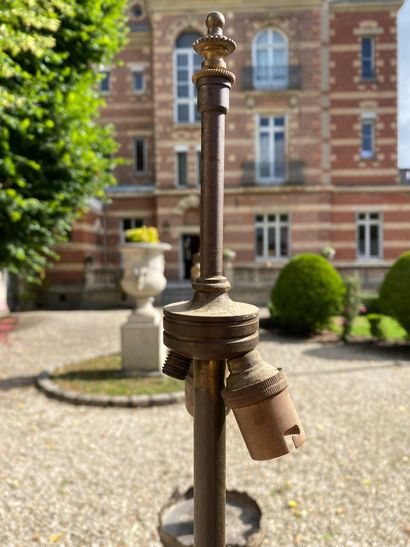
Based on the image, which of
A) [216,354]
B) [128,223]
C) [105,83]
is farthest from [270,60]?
[216,354]

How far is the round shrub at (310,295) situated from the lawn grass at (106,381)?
4.65 metres

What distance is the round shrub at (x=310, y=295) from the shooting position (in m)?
9.88

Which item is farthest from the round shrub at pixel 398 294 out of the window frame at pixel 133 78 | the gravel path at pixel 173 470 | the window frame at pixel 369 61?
the window frame at pixel 133 78

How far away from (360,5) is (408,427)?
18.9m

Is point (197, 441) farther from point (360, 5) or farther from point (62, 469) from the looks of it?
point (360, 5)

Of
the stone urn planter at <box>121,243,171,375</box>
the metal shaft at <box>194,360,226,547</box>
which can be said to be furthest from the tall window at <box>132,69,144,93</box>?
the metal shaft at <box>194,360,226,547</box>

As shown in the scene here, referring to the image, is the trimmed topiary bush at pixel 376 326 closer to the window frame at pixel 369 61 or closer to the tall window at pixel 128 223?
the tall window at pixel 128 223

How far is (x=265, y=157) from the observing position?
59.5 feet

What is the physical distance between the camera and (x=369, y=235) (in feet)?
60.3

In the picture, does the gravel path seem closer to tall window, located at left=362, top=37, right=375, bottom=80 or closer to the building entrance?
the building entrance

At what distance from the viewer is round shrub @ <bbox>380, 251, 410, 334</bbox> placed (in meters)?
8.37

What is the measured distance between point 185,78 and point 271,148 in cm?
492

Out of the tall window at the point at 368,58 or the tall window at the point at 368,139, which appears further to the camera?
the tall window at the point at 368,139

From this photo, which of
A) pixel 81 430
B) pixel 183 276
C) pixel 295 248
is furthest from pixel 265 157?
pixel 81 430
